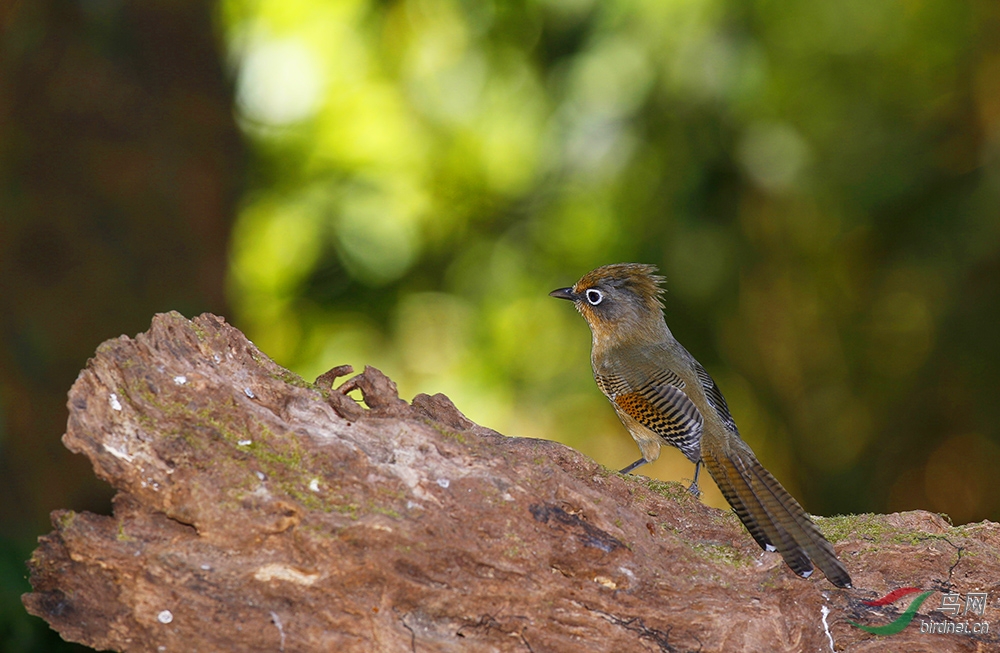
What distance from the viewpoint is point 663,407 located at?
197 inches

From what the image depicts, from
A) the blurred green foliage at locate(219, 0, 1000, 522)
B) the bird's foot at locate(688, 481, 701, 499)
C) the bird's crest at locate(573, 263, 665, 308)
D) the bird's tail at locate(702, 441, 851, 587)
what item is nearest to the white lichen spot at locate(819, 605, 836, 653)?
the bird's tail at locate(702, 441, 851, 587)

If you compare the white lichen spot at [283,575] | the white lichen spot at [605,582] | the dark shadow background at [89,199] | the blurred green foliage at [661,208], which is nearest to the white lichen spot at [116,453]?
the white lichen spot at [283,575]

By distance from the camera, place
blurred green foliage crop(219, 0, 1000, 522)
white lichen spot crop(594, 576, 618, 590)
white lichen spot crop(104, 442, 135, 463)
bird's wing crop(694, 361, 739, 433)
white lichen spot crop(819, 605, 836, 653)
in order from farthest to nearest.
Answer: blurred green foliage crop(219, 0, 1000, 522) → bird's wing crop(694, 361, 739, 433) → white lichen spot crop(819, 605, 836, 653) → white lichen spot crop(594, 576, 618, 590) → white lichen spot crop(104, 442, 135, 463)

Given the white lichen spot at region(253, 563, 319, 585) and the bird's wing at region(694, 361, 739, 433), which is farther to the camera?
the bird's wing at region(694, 361, 739, 433)

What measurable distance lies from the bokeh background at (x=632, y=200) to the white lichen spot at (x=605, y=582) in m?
5.44

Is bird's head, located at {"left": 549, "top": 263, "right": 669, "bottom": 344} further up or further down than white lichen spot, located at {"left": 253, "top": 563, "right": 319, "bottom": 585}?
further up

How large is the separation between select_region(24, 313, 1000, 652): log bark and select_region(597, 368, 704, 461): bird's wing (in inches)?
32.3

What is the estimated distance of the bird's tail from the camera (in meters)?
3.96

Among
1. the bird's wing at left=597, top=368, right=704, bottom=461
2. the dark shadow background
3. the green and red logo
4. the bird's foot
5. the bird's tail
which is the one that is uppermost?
the dark shadow background

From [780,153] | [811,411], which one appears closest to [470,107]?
[780,153]

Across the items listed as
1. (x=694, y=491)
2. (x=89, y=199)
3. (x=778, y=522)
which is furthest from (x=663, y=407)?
(x=89, y=199)

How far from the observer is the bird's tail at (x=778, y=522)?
396cm

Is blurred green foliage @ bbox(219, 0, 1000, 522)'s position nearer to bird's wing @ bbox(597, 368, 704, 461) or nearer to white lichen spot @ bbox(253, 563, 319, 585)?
bird's wing @ bbox(597, 368, 704, 461)

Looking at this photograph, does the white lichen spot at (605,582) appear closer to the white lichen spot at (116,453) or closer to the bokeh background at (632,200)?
the white lichen spot at (116,453)
